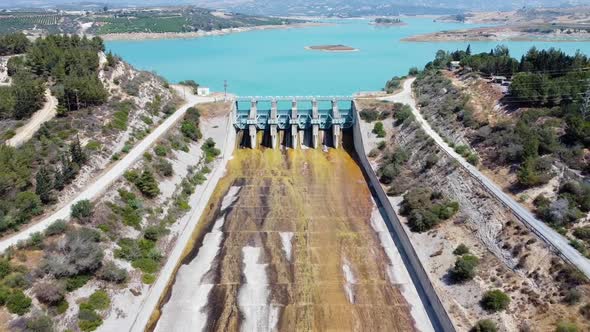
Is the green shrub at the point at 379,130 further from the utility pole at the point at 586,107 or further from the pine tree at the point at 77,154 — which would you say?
the pine tree at the point at 77,154

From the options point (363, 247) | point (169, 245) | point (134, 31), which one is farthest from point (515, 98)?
point (134, 31)

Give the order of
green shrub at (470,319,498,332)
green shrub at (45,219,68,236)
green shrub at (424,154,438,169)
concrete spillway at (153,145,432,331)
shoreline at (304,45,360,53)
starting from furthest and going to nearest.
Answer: shoreline at (304,45,360,53)
green shrub at (424,154,438,169)
green shrub at (45,219,68,236)
concrete spillway at (153,145,432,331)
green shrub at (470,319,498,332)

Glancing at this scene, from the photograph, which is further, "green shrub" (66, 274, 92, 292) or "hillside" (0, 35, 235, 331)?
"green shrub" (66, 274, 92, 292)

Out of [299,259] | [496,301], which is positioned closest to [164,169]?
[299,259]

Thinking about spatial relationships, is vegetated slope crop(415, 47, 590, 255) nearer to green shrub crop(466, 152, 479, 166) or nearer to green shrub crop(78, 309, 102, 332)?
green shrub crop(466, 152, 479, 166)

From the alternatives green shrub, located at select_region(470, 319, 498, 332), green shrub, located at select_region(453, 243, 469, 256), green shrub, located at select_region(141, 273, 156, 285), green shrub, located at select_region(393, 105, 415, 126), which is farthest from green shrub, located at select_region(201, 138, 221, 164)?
green shrub, located at select_region(470, 319, 498, 332)

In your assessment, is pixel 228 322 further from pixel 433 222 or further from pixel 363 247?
pixel 433 222

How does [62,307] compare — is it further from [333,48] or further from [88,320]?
[333,48]
